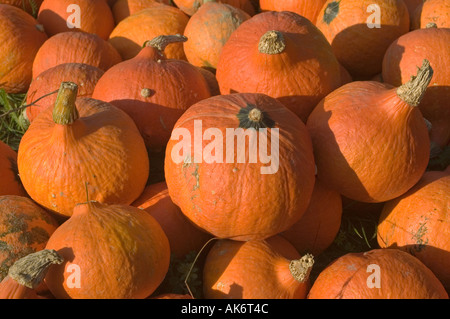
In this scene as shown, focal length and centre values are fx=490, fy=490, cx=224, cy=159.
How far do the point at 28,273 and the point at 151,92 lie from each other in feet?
4.50

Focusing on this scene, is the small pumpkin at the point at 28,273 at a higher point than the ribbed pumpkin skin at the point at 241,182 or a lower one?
lower

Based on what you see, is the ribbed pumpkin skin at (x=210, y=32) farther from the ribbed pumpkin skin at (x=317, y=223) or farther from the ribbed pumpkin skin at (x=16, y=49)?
the ribbed pumpkin skin at (x=317, y=223)

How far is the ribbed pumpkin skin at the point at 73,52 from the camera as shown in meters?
3.79

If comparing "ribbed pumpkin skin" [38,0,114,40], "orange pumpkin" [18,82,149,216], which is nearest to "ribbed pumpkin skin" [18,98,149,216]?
"orange pumpkin" [18,82,149,216]

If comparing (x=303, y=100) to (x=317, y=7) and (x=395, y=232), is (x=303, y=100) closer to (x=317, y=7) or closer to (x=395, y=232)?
(x=395, y=232)

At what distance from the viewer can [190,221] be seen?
8.51 ft

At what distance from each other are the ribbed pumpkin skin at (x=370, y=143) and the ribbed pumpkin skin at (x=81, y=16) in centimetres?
264

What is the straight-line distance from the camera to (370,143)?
8.29 ft

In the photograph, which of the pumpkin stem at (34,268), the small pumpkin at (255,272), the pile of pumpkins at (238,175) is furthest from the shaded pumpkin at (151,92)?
the pumpkin stem at (34,268)

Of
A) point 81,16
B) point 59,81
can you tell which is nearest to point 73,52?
point 59,81

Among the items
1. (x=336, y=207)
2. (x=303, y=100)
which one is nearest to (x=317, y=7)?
(x=303, y=100)

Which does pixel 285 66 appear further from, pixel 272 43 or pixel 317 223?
pixel 317 223

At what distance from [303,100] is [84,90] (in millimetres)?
1487

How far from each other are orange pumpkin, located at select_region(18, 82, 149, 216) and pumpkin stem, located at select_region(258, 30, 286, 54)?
2.89 feet
